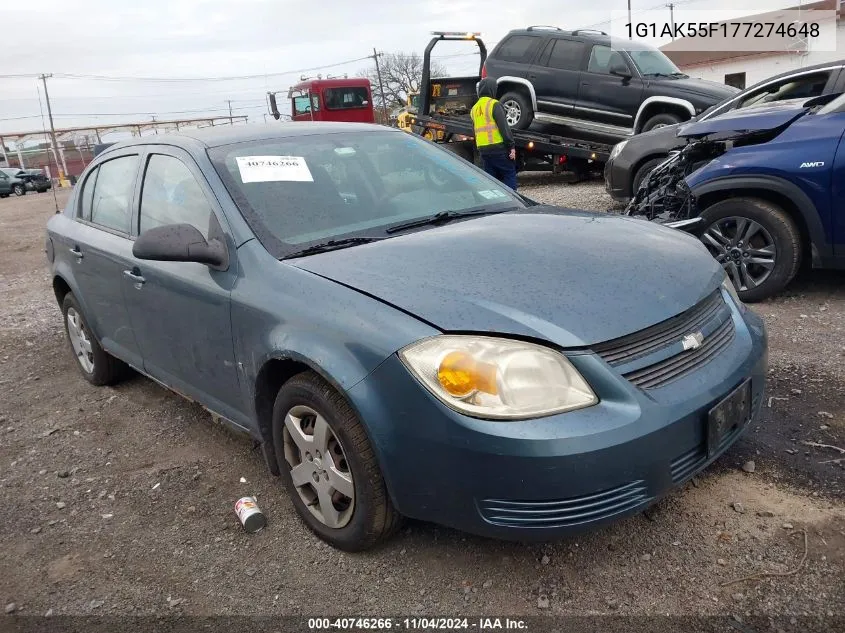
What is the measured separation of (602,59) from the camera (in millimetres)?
10828

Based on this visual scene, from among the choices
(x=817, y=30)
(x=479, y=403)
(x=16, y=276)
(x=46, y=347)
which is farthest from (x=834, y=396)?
(x=817, y=30)

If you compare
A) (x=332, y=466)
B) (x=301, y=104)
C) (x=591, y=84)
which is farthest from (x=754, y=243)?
(x=301, y=104)

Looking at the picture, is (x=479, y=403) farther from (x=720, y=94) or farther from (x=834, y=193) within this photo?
(x=720, y=94)

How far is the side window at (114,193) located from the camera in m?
3.65

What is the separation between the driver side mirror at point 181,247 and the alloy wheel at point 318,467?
0.72 meters

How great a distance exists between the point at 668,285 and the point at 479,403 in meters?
0.84

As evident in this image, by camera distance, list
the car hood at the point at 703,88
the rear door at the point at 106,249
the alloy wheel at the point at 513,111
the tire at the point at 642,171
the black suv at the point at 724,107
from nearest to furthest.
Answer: the rear door at the point at 106,249 → the black suv at the point at 724,107 → the tire at the point at 642,171 → the car hood at the point at 703,88 → the alloy wheel at the point at 513,111

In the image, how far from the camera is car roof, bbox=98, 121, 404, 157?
127 inches

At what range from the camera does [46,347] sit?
18.8ft

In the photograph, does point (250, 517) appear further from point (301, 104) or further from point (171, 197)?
point (301, 104)

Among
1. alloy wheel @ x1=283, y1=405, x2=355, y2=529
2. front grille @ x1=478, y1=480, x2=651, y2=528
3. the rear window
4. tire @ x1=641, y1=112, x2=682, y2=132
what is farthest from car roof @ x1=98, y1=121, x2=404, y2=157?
the rear window

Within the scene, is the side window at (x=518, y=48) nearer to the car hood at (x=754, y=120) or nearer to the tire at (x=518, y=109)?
the tire at (x=518, y=109)

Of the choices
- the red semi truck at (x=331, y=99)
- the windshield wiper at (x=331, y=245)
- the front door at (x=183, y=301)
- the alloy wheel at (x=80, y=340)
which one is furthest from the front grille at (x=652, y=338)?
the red semi truck at (x=331, y=99)

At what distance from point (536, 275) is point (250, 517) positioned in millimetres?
1558
